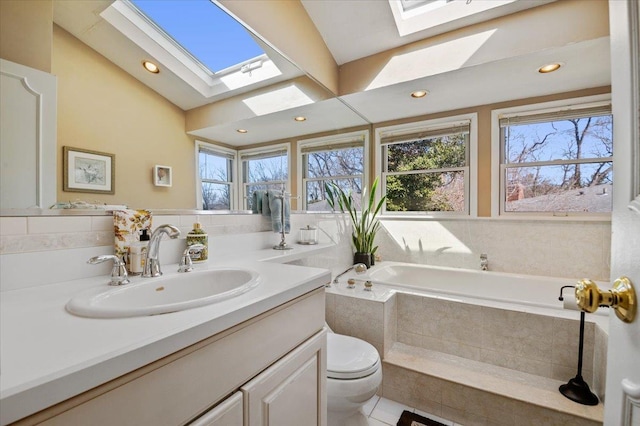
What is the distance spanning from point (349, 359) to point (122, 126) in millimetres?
1428

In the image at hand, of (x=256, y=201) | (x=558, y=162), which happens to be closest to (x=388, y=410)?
(x=256, y=201)

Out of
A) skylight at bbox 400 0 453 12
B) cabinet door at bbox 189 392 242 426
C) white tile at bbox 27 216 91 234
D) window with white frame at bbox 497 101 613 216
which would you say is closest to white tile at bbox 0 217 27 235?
white tile at bbox 27 216 91 234

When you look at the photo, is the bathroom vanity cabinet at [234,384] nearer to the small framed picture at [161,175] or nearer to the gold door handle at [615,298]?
the gold door handle at [615,298]

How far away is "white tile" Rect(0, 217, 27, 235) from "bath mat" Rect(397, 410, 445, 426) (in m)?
1.90

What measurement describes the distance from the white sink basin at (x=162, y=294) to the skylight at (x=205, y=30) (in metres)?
1.04

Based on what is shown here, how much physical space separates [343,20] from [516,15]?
3.94ft

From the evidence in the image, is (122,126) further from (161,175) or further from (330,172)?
(330,172)

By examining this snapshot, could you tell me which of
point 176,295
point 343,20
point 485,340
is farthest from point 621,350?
point 343,20

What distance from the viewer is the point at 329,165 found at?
279 cm

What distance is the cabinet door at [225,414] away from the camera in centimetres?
58


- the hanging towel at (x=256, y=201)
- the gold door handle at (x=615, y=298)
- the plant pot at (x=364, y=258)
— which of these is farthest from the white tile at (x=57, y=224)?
the plant pot at (x=364, y=258)

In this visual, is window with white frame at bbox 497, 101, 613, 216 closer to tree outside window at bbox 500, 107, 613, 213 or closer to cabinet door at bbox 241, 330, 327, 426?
tree outside window at bbox 500, 107, 613, 213

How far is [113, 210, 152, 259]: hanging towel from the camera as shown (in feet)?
3.15

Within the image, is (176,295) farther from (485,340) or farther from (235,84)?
(485,340)
